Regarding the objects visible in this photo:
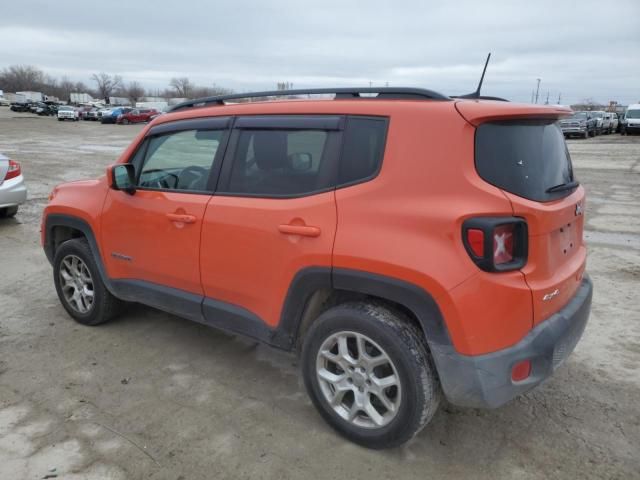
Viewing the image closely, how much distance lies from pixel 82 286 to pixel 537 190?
3654 mm

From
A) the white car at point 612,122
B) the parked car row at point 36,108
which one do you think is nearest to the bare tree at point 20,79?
the parked car row at point 36,108

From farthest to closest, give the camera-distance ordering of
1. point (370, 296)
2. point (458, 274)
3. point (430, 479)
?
point (370, 296), point (430, 479), point (458, 274)

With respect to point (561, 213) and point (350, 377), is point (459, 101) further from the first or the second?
point (350, 377)

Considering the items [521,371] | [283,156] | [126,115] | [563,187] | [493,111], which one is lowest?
[521,371]

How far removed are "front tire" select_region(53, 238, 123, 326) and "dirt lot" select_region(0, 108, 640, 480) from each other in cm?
13

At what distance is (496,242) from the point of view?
2.38m

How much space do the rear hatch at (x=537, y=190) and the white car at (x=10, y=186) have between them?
7.83 meters

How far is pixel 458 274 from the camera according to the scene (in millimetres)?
2381

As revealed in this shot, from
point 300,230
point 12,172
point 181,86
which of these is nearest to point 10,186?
point 12,172

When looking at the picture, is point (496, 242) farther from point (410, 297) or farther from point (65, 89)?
point (65, 89)

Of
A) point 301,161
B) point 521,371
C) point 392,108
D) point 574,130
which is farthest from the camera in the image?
point 574,130

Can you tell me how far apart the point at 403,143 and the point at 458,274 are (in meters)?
0.72

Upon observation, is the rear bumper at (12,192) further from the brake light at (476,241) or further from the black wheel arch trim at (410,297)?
the brake light at (476,241)

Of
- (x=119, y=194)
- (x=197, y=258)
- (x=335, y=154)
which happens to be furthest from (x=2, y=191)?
(x=335, y=154)
